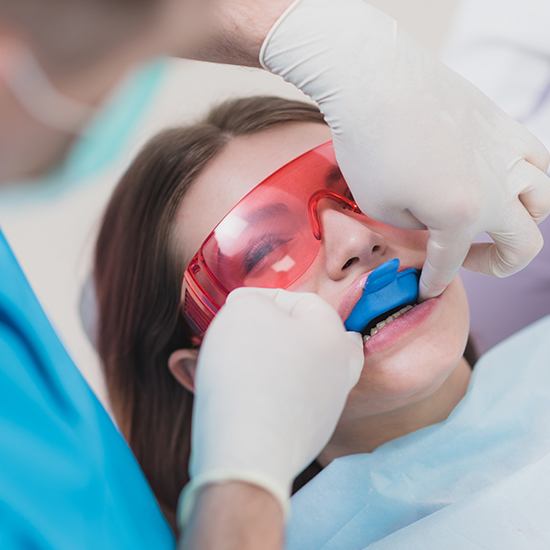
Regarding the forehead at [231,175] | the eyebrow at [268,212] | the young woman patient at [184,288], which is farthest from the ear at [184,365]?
the eyebrow at [268,212]

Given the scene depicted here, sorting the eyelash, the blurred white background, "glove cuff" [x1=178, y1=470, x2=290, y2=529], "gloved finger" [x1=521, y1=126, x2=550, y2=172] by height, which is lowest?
the blurred white background

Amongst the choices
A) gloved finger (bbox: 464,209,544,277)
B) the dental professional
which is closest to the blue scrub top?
the dental professional

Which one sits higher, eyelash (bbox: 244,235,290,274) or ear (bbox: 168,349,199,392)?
eyelash (bbox: 244,235,290,274)

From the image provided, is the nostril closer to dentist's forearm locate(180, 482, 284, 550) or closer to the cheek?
the cheek

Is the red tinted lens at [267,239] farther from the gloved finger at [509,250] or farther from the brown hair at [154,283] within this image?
the gloved finger at [509,250]

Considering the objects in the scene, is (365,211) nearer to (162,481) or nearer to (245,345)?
(245,345)

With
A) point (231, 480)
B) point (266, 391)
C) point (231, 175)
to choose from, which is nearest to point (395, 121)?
point (231, 175)

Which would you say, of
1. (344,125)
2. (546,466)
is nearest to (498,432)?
(546,466)

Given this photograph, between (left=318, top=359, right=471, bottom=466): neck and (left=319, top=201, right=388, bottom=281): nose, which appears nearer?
(left=319, top=201, right=388, bottom=281): nose

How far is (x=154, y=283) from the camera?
1.36m

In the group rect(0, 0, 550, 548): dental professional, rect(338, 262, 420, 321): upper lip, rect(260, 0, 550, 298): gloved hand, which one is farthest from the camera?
rect(338, 262, 420, 321): upper lip

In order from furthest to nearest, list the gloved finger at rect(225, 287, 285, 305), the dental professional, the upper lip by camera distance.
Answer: the upper lip
the gloved finger at rect(225, 287, 285, 305)
the dental professional

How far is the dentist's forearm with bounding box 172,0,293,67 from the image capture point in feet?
3.51

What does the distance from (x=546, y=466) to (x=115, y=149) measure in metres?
0.79
